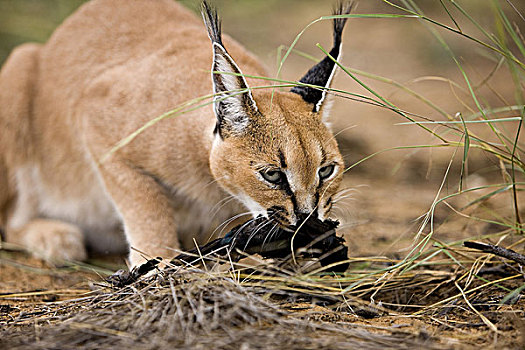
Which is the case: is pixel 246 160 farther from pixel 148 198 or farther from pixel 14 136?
pixel 14 136

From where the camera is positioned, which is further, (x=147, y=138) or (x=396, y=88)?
(x=396, y=88)

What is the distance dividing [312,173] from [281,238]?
12.0 inches

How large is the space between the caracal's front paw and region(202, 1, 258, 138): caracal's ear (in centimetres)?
143

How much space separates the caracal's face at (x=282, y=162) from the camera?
2.42m

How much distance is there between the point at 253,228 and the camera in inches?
92.7

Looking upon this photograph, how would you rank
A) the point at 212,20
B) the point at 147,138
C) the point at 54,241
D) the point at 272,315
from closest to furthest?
1. the point at 272,315
2. the point at 212,20
3. the point at 147,138
4. the point at 54,241

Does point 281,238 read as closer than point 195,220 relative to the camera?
Yes

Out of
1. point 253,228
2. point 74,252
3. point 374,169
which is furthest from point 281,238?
point 374,169

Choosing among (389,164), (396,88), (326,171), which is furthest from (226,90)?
(396,88)

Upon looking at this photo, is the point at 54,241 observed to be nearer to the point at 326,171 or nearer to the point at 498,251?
the point at 326,171

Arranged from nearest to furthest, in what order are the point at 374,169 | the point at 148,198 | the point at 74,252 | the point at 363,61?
1. the point at 148,198
2. the point at 74,252
3. the point at 374,169
4. the point at 363,61

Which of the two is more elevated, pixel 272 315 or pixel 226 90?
pixel 226 90

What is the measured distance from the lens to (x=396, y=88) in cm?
596

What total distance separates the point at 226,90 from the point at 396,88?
3829 millimetres
